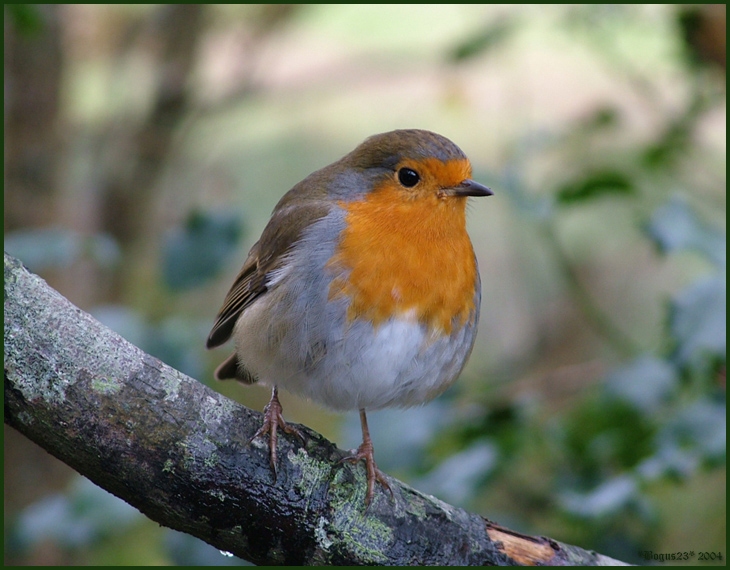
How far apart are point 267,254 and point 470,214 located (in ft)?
5.36

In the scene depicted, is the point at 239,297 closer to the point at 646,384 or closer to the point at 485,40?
the point at 646,384

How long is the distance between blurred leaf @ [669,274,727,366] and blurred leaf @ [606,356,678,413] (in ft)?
0.54

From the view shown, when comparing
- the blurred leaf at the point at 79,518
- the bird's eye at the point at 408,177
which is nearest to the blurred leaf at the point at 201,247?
the bird's eye at the point at 408,177

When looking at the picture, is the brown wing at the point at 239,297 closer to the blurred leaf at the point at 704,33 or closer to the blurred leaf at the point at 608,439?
the blurred leaf at the point at 608,439

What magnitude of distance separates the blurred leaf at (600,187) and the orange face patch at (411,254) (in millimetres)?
631

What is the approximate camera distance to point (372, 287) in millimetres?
2271

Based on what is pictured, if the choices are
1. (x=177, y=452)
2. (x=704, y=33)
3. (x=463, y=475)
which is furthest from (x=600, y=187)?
(x=177, y=452)

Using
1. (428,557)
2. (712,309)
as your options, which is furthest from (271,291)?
(712,309)

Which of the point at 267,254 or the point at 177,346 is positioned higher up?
the point at 267,254

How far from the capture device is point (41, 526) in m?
2.62

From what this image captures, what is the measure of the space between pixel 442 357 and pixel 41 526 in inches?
58.0

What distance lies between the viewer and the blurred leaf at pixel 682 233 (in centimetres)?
234

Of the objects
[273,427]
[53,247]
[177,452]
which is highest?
[53,247]

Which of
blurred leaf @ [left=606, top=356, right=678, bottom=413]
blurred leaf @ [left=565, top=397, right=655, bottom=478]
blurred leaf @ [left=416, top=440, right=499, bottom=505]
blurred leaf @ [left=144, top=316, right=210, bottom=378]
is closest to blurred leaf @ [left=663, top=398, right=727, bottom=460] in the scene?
blurred leaf @ [left=606, top=356, right=678, bottom=413]
